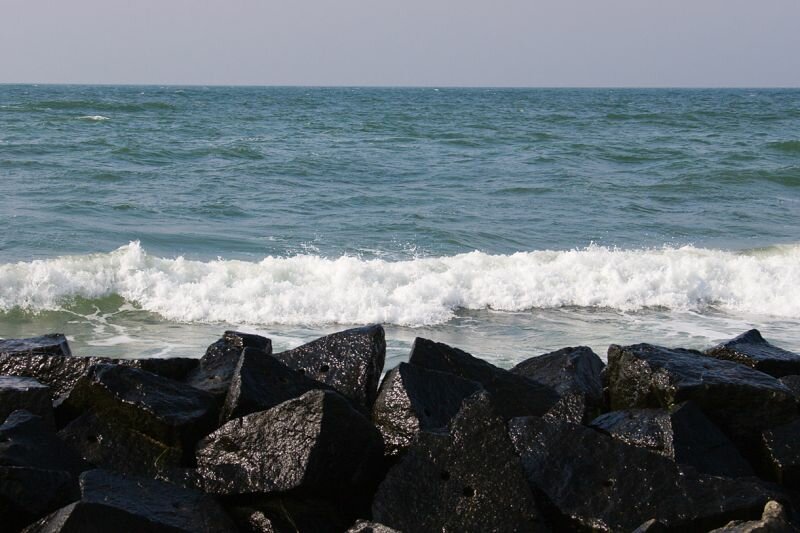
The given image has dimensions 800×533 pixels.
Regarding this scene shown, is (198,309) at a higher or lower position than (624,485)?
lower

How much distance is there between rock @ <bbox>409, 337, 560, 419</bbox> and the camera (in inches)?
194

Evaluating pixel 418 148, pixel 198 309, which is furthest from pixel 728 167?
pixel 198 309

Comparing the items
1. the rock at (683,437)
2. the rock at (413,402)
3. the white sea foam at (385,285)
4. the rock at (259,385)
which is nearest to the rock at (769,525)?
the rock at (683,437)

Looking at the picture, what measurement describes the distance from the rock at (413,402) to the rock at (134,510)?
98 centimetres

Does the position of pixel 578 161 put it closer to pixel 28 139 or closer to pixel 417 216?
pixel 417 216

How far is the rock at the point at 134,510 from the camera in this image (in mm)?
3232

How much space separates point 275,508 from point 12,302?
809 cm

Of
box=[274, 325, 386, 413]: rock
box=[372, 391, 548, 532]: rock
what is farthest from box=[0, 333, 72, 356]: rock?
box=[372, 391, 548, 532]: rock

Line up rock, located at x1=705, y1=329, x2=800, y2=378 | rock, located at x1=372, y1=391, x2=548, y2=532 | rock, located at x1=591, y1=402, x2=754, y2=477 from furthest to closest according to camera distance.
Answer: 1. rock, located at x1=705, y1=329, x2=800, y2=378
2. rock, located at x1=591, y1=402, x2=754, y2=477
3. rock, located at x1=372, y1=391, x2=548, y2=532

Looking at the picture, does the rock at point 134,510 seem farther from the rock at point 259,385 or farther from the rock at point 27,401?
the rock at point 27,401

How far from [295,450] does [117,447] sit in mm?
912

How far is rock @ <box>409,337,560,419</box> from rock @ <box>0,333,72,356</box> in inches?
81.8

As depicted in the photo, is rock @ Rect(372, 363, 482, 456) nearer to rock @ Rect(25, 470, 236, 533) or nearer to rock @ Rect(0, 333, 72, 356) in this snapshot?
rock @ Rect(25, 470, 236, 533)

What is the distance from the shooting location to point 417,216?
16.5 m
